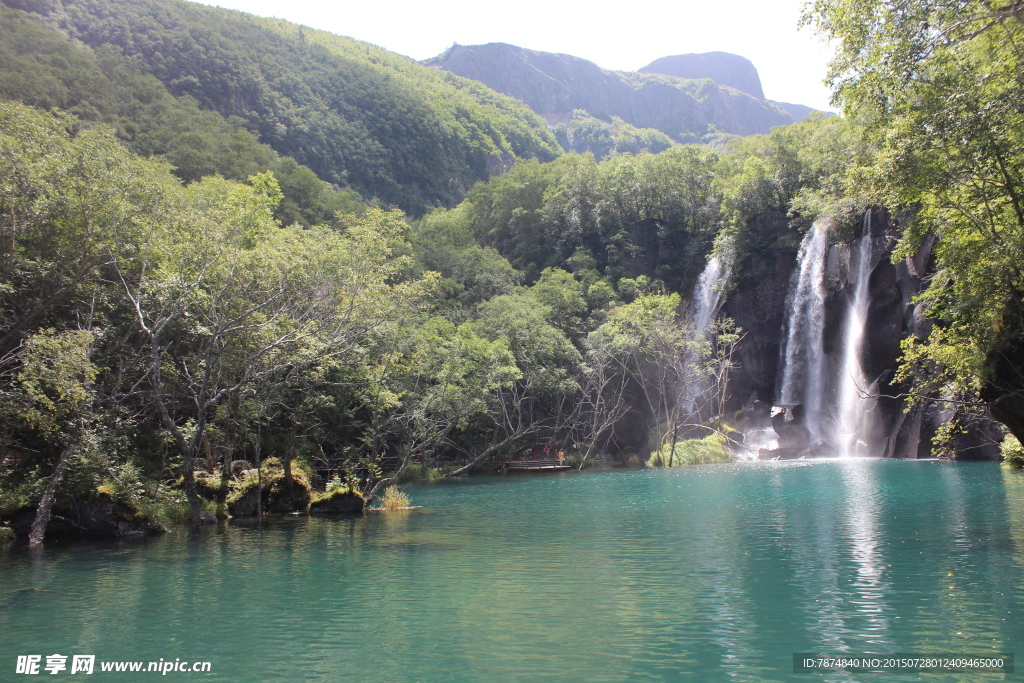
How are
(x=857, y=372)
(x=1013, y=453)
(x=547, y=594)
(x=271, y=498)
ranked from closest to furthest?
(x=547, y=594), (x=271, y=498), (x=1013, y=453), (x=857, y=372)

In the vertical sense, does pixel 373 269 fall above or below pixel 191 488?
above

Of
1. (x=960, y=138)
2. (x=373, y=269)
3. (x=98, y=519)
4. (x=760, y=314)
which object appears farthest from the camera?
(x=760, y=314)

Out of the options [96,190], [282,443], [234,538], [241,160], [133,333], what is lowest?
[234,538]

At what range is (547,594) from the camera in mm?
10469

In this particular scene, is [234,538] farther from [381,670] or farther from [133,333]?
[381,670]

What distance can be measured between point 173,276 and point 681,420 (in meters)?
35.2

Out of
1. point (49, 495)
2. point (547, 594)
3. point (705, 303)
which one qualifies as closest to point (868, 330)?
point (705, 303)

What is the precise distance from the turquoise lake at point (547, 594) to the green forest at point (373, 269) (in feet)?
11.8

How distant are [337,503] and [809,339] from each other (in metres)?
30.3

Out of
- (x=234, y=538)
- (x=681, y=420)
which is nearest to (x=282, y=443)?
(x=234, y=538)

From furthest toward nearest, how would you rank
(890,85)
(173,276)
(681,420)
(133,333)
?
(681,420) → (133,333) → (173,276) → (890,85)

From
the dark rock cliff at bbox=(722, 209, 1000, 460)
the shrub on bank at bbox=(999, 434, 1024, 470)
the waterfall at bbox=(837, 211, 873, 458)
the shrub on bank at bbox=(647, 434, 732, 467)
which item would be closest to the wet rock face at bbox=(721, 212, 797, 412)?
the dark rock cliff at bbox=(722, 209, 1000, 460)

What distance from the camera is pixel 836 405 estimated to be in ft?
128

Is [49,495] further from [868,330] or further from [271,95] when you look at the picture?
[271,95]
